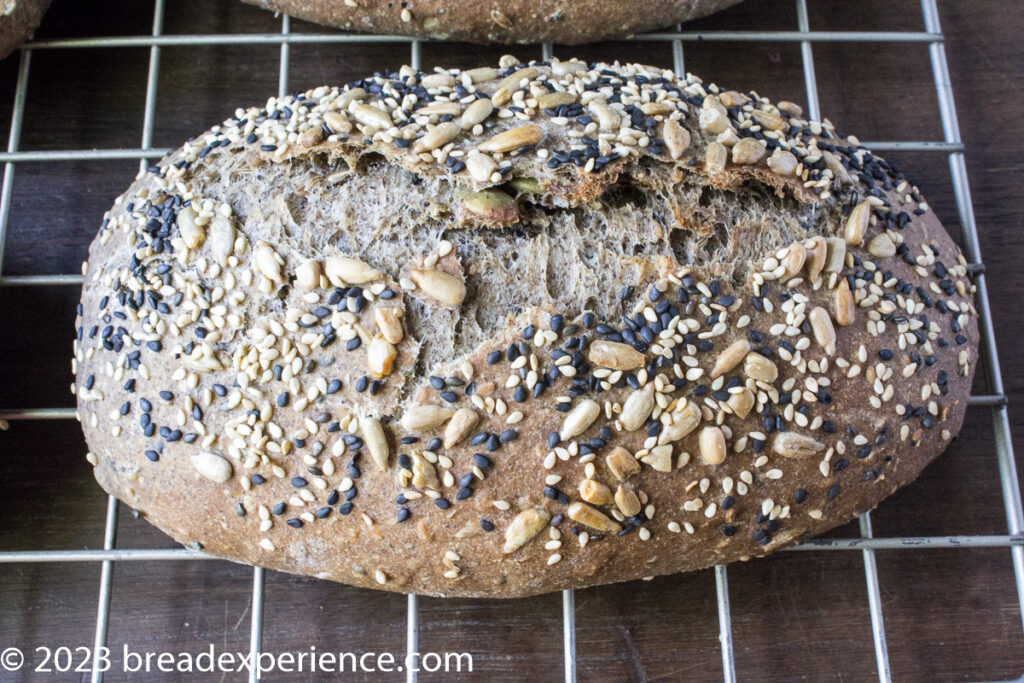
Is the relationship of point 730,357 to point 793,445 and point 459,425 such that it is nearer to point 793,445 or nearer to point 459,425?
point 793,445

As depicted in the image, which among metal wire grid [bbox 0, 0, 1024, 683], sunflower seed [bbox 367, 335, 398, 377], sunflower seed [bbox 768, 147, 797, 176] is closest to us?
sunflower seed [bbox 367, 335, 398, 377]

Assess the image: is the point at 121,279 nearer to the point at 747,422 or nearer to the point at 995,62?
the point at 747,422

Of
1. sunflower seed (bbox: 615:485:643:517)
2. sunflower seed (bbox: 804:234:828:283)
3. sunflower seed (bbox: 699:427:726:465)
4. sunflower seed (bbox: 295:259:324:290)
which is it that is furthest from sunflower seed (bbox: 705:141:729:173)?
sunflower seed (bbox: 295:259:324:290)

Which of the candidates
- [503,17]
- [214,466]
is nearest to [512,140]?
[503,17]

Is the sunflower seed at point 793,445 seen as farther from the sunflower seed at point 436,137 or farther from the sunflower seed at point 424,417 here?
the sunflower seed at point 436,137

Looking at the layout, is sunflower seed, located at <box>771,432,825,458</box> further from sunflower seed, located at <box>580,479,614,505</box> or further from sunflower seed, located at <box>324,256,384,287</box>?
sunflower seed, located at <box>324,256,384,287</box>

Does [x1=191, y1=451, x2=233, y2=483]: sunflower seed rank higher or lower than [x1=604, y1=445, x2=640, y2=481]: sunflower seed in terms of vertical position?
higher
